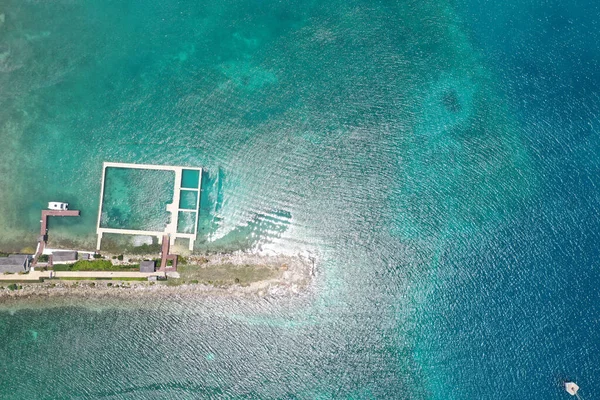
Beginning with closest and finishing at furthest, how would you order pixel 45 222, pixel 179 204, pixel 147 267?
pixel 147 267 → pixel 45 222 → pixel 179 204

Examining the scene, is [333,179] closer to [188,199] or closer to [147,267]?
[188,199]

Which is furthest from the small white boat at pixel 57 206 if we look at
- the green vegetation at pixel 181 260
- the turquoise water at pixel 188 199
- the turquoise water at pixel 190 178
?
the green vegetation at pixel 181 260

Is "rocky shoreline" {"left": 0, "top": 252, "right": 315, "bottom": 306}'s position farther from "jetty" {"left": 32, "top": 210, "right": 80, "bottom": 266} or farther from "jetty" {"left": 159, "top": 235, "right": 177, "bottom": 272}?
"jetty" {"left": 32, "top": 210, "right": 80, "bottom": 266}

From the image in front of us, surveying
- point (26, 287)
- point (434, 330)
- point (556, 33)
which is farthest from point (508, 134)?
point (26, 287)

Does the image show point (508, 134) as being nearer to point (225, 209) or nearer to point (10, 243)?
point (225, 209)

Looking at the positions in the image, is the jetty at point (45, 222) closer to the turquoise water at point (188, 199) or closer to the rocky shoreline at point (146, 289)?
the rocky shoreline at point (146, 289)

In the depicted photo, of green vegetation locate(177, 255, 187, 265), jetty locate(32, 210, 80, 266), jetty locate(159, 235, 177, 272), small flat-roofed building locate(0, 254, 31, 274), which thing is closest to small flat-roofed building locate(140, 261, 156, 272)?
jetty locate(159, 235, 177, 272)

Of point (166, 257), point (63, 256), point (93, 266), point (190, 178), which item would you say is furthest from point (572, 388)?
point (63, 256)
